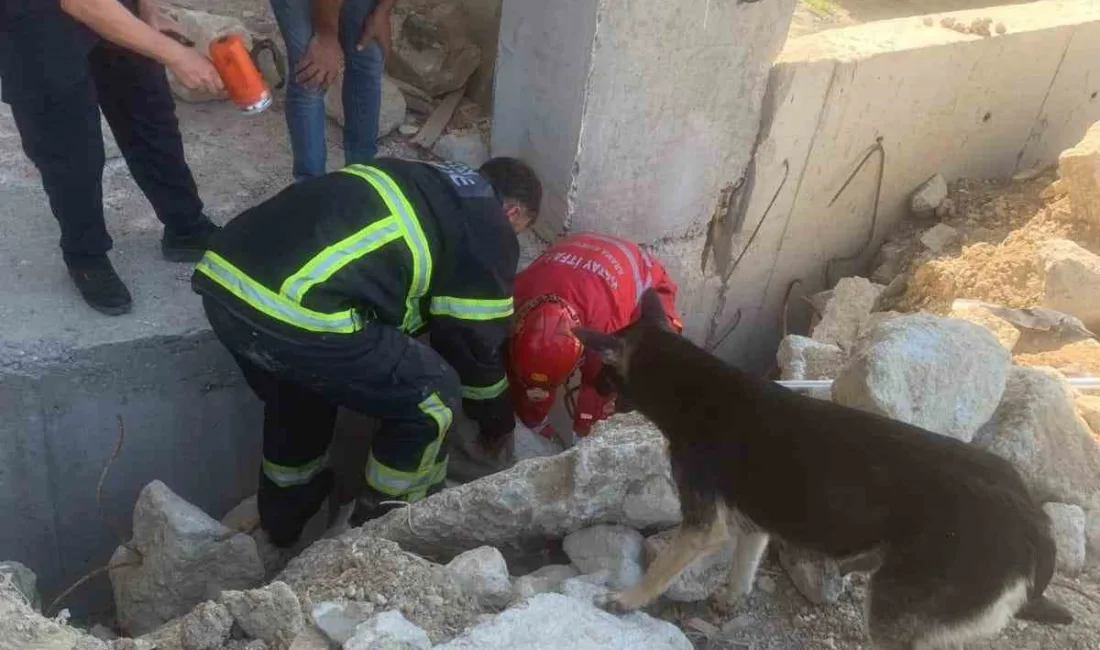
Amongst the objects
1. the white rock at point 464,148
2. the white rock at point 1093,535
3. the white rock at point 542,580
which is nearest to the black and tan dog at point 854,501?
the white rock at point 542,580

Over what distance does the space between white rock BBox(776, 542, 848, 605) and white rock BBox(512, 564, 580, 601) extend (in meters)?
0.73

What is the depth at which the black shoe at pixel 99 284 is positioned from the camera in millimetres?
Result: 3875

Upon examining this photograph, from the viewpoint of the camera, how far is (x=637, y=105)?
4359 mm

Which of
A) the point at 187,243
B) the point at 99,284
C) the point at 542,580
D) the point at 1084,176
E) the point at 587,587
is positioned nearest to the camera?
the point at 587,587

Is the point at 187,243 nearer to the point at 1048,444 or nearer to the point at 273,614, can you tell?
the point at 273,614

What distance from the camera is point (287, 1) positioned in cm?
408

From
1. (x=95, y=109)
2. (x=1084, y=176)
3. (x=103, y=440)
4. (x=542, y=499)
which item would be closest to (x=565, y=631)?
(x=542, y=499)

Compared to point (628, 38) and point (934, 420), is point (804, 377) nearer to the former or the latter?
point (934, 420)

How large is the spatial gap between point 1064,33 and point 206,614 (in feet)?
17.8

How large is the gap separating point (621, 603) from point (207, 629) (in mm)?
1199

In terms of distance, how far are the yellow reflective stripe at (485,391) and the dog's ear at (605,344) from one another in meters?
0.71

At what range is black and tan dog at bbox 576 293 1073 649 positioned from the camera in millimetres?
2578

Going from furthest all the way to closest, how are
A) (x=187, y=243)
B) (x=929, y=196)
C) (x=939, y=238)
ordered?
(x=929, y=196)
(x=939, y=238)
(x=187, y=243)

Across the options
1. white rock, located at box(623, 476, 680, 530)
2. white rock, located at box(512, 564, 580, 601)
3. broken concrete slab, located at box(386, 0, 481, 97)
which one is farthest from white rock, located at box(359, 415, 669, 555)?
broken concrete slab, located at box(386, 0, 481, 97)
